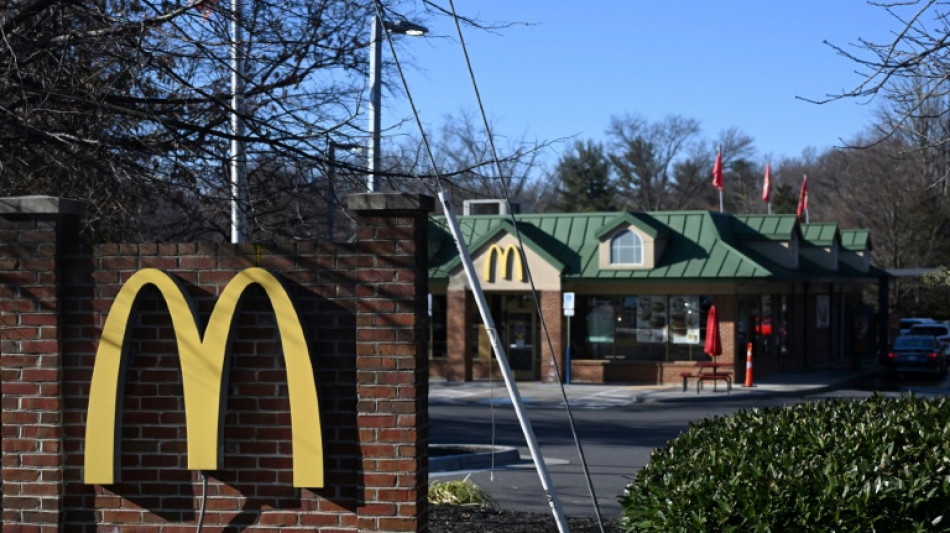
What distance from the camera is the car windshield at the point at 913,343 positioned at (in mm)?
38031

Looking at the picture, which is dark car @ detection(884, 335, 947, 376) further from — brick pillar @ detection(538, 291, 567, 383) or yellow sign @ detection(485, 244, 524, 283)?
yellow sign @ detection(485, 244, 524, 283)

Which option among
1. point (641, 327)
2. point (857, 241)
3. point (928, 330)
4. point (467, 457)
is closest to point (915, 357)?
point (857, 241)

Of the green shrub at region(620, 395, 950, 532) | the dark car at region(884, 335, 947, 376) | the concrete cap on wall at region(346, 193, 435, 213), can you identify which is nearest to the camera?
the green shrub at region(620, 395, 950, 532)

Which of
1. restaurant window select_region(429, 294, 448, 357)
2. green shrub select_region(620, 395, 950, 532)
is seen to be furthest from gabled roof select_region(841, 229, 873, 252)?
green shrub select_region(620, 395, 950, 532)

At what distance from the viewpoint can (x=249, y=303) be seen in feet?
25.0

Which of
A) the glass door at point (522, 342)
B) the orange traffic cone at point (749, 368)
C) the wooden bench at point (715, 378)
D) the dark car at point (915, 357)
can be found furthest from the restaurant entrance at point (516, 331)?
the dark car at point (915, 357)

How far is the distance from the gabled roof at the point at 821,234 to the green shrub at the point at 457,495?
3187 centimetres

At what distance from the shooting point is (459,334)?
3619 cm

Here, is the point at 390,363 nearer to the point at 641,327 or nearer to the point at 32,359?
the point at 32,359

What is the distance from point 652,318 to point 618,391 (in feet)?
10.8

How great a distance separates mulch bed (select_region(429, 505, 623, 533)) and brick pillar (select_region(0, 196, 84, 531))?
3.28 m

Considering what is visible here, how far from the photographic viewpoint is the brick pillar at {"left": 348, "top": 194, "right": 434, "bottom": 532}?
24.0 ft

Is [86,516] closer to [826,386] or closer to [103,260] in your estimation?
[103,260]

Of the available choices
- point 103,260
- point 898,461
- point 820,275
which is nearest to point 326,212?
point 103,260
